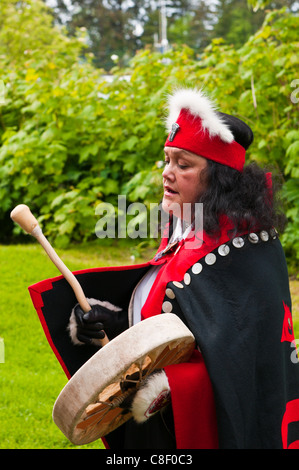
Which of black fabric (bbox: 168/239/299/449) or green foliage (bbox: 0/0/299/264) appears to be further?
green foliage (bbox: 0/0/299/264)

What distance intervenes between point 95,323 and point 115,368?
40cm

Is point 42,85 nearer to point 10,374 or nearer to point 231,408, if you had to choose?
point 10,374

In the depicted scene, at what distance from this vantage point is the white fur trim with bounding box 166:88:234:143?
6.48 ft

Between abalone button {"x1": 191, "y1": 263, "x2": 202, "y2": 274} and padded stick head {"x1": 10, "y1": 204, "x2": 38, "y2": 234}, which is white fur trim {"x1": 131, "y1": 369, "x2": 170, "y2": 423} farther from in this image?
padded stick head {"x1": 10, "y1": 204, "x2": 38, "y2": 234}

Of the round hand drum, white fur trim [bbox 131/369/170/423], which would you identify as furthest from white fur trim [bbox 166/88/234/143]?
white fur trim [bbox 131/369/170/423]

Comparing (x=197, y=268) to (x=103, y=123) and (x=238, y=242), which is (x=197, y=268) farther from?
(x=103, y=123)

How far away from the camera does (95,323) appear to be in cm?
202

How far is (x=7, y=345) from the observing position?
450 centimetres

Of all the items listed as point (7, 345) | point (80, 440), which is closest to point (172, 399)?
point (80, 440)

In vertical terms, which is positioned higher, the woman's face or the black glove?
the woman's face

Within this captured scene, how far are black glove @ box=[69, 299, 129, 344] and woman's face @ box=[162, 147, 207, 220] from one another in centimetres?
44

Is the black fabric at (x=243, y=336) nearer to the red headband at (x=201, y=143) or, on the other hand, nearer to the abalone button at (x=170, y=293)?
the abalone button at (x=170, y=293)
